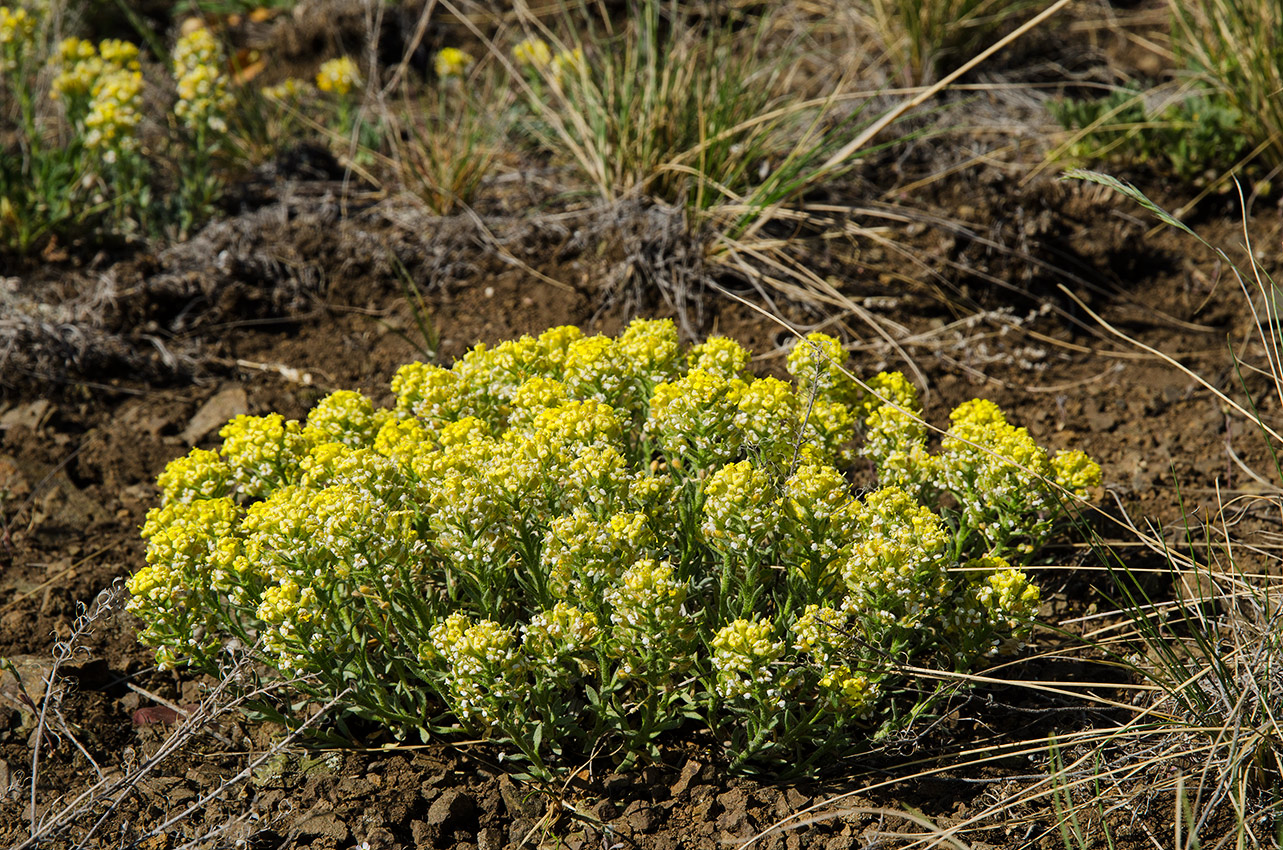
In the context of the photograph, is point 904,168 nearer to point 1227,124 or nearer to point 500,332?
point 1227,124

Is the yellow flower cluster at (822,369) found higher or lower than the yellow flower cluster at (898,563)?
higher

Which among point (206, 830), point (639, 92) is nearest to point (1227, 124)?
point (639, 92)

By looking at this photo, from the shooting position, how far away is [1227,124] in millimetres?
4809

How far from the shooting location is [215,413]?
4.07m

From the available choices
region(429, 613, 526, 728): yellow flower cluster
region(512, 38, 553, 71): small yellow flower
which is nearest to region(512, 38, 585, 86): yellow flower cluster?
region(512, 38, 553, 71): small yellow flower

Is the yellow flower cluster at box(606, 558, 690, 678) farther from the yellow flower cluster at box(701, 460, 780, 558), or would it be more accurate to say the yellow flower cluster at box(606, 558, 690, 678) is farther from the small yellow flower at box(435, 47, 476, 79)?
the small yellow flower at box(435, 47, 476, 79)

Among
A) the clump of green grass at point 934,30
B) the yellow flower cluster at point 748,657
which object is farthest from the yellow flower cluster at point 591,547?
the clump of green grass at point 934,30

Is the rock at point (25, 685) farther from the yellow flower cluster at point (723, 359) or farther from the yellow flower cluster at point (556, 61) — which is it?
the yellow flower cluster at point (556, 61)

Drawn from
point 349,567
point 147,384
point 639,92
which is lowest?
point 147,384

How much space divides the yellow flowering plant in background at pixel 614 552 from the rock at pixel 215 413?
1.36m

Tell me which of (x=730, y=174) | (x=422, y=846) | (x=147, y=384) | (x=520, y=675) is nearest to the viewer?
(x=520, y=675)

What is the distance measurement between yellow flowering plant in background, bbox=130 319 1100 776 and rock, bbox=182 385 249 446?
1363 mm

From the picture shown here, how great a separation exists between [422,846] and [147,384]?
8.88 feet

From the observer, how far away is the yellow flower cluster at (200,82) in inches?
193
